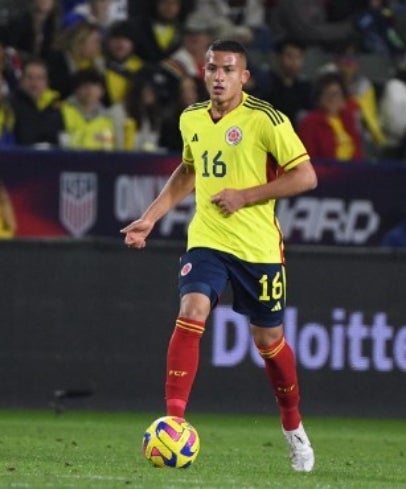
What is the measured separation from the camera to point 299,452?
918 centimetres

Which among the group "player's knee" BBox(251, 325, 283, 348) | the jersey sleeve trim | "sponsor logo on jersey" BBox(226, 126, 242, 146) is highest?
"sponsor logo on jersey" BBox(226, 126, 242, 146)

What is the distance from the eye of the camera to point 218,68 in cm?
895

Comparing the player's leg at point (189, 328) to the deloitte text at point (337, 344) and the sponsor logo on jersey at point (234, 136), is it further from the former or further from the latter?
the deloitte text at point (337, 344)

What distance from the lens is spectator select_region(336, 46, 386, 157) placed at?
1805cm

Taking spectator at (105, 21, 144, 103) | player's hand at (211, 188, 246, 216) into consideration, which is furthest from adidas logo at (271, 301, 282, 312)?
spectator at (105, 21, 144, 103)

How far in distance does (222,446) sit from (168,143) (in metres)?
6.35

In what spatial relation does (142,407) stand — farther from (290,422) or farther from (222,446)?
(290,422)

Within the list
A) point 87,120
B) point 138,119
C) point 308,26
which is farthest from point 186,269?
point 308,26

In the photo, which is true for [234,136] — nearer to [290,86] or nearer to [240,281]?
[240,281]

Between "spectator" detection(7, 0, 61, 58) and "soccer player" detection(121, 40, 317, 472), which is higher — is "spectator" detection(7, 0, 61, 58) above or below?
above

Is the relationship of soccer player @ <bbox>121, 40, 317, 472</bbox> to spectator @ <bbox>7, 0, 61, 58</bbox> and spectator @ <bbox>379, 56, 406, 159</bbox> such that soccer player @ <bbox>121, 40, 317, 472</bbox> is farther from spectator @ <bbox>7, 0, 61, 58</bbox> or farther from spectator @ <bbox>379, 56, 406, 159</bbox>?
spectator @ <bbox>379, 56, 406, 159</bbox>

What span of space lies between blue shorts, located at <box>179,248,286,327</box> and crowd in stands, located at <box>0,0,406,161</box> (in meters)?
7.24

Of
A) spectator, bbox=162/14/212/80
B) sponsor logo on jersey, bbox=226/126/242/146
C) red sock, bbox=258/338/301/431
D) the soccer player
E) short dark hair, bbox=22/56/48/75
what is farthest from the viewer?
spectator, bbox=162/14/212/80

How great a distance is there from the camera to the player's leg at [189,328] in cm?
860
